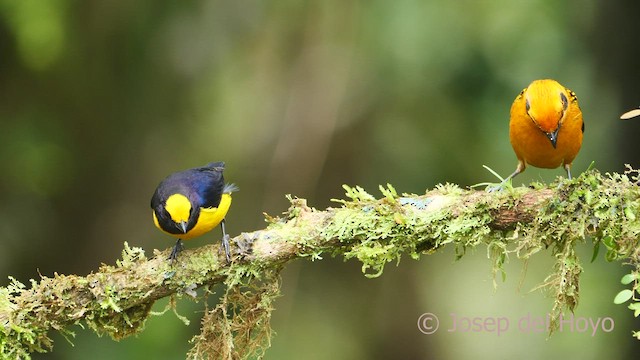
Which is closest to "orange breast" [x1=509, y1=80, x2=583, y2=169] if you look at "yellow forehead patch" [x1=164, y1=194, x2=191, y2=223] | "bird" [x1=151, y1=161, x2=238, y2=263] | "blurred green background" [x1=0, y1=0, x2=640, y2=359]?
"blurred green background" [x1=0, y1=0, x2=640, y2=359]

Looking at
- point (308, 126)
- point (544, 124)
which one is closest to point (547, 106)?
point (544, 124)

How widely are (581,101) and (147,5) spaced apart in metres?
3.45

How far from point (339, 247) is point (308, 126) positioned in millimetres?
3168

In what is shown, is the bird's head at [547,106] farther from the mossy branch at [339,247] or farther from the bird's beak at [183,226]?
the bird's beak at [183,226]

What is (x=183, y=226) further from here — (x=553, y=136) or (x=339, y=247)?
(x=553, y=136)

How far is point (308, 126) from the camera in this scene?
251 inches

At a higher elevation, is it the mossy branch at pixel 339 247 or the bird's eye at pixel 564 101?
the bird's eye at pixel 564 101

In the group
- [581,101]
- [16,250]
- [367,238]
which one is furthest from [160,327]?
[581,101]

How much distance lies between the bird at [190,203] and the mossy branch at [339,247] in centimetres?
50

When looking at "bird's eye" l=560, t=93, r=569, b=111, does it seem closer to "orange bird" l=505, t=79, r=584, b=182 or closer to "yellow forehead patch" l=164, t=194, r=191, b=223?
"orange bird" l=505, t=79, r=584, b=182

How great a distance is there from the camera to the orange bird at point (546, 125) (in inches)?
153

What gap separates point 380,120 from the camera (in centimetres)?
617

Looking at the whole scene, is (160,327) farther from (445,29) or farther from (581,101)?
(581,101)

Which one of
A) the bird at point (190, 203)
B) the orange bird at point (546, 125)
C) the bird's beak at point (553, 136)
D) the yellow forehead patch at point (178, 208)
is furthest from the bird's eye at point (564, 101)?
the yellow forehead patch at point (178, 208)
